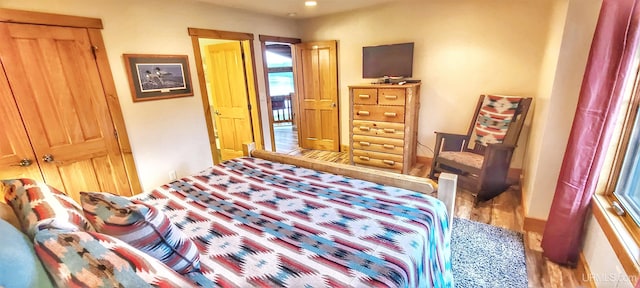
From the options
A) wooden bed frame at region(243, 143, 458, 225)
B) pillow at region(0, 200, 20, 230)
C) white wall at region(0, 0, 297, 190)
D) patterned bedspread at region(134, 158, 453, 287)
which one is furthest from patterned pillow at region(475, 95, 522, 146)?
pillow at region(0, 200, 20, 230)

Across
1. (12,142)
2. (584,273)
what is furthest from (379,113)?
(12,142)

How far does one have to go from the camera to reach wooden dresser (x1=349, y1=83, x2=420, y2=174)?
Result: 315cm

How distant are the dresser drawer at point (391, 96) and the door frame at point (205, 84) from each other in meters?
1.81

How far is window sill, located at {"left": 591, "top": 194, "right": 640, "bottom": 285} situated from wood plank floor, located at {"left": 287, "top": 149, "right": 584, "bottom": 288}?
1.55 feet

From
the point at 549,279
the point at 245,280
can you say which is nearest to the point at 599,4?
the point at 549,279

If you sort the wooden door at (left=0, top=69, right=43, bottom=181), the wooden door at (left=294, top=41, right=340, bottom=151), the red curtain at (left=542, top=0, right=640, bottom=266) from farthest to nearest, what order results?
the wooden door at (left=294, top=41, right=340, bottom=151) → the wooden door at (left=0, top=69, right=43, bottom=181) → the red curtain at (left=542, top=0, right=640, bottom=266)

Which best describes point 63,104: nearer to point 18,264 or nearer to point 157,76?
point 157,76

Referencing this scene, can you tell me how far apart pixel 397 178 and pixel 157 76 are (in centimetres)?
259

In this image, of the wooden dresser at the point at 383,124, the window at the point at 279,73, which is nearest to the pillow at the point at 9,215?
the wooden dresser at the point at 383,124

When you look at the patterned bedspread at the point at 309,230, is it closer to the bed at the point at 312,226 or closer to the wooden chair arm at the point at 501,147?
the bed at the point at 312,226

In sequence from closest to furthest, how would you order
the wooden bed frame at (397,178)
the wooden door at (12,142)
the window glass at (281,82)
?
1. the wooden bed frame at (397,178)
2. the wooden door at (12,142)
3. the window glass at (281,82)

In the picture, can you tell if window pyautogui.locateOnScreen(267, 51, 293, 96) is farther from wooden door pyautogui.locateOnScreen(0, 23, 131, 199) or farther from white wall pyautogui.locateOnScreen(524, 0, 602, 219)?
white wall pyautogui.locateOnScreen(524, 0, 602, 219)

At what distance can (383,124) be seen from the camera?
10.8 ft

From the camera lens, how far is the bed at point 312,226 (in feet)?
3.25
